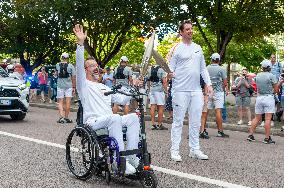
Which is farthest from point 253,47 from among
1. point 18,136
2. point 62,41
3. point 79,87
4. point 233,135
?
point 79,87

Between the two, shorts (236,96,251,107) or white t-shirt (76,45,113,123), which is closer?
white t-shirt (76,45,113,123)

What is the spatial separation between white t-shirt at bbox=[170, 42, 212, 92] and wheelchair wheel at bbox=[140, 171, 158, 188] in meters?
2.65

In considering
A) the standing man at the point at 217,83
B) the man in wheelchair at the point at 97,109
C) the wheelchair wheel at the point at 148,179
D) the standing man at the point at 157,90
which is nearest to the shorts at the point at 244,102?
the standing man at the point at 157,90

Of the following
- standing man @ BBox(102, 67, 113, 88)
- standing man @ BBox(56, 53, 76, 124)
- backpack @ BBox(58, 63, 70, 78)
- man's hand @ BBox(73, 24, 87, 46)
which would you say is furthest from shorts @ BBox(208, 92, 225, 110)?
standing man @ BBox(102, 67, 113, 88)

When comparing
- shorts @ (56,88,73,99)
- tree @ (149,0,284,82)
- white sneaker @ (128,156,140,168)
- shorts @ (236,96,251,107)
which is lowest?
white sneaker @ (128,156,140,168)

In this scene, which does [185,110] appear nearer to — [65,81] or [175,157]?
[175,157]

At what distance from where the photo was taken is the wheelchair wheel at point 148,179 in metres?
5.10

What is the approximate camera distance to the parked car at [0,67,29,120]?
42.1ft

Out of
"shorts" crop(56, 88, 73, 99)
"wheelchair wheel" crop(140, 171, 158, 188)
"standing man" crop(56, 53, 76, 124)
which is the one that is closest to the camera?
"wheelchair wheel" crop(140, 171, 158, 188)

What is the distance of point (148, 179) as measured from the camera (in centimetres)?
516

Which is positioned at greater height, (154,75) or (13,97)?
(154,75)

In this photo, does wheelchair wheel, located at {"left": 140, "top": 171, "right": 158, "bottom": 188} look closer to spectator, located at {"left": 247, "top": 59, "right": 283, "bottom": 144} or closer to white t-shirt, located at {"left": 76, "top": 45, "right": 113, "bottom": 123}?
white t-shirt, located at {"left": 76, "top": 45, "right": 113, "bottom": 123}

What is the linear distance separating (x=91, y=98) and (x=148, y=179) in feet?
4.34

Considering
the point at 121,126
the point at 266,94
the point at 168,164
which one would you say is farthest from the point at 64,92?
the point at 121,126
